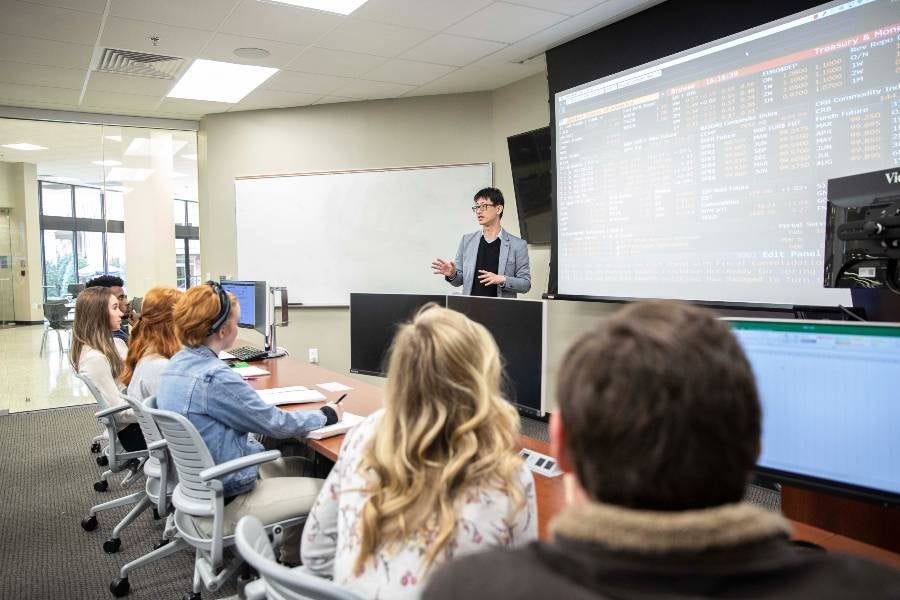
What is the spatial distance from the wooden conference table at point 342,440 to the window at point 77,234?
135 inches

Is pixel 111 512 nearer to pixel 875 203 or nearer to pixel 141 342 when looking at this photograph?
pixel 141 342

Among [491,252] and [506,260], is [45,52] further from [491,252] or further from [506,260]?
[506,260]

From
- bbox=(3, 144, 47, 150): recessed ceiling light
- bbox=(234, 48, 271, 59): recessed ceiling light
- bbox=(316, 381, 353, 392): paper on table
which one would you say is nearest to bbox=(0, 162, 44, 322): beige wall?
bbox=(3, 144, 47, 150): recessed ceiling light

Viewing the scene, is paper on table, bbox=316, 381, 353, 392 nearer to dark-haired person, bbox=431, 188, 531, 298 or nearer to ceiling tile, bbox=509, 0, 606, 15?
dark-haired person, bbox=431, 188, 531, 298

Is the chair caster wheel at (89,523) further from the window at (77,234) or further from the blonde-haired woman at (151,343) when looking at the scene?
the window at (77,234)

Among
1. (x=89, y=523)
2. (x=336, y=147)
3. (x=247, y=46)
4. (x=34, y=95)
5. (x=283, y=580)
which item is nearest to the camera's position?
(x=283, y=580)

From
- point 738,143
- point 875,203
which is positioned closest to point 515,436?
point 875,203

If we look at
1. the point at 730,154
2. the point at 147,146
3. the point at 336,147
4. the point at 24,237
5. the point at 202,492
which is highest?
the point at 147,146

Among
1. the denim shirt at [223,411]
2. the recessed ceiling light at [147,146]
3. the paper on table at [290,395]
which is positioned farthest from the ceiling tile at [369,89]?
the denim shirt at [223,411]

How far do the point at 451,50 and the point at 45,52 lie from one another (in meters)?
2.81

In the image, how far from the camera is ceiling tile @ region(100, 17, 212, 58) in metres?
3.84

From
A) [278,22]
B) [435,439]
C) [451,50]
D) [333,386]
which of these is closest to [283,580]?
[435,439]

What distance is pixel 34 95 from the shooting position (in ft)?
17.6

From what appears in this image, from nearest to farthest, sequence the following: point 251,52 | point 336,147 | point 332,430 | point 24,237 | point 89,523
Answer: point 332,430, point 89,523, point 251,52, point 336,147, point 24,237
